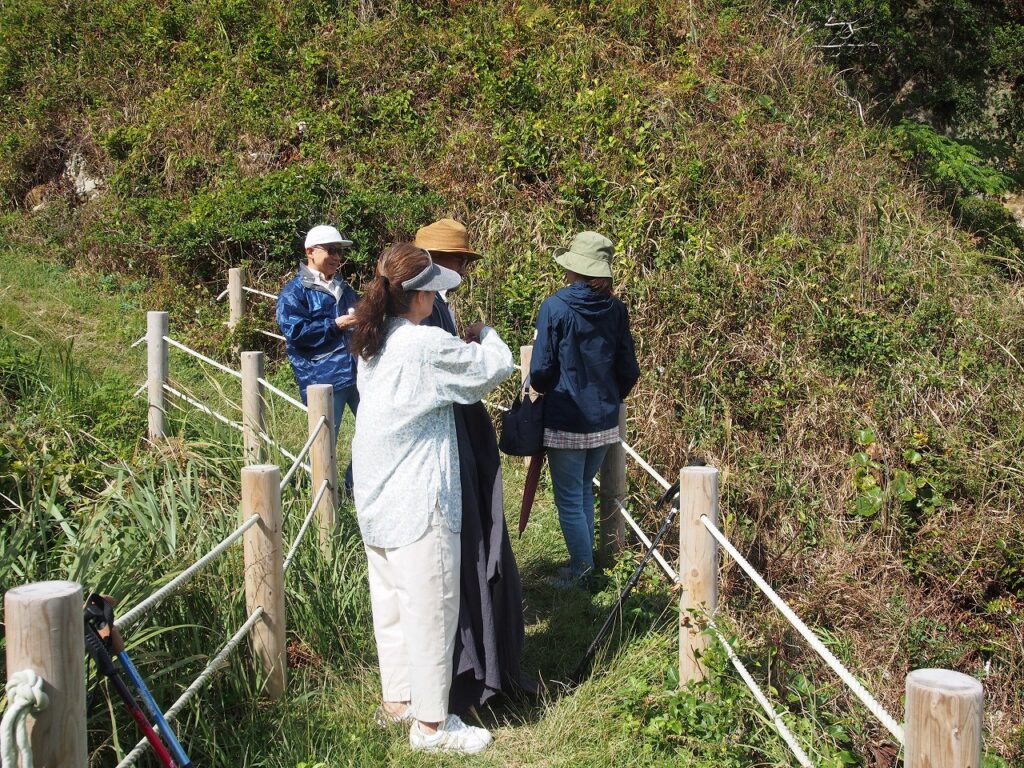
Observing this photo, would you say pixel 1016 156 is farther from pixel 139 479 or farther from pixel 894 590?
pixel 139 479

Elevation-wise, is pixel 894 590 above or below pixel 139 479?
below

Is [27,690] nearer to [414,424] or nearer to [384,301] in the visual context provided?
[414,424]

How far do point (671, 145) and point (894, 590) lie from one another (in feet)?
16.3

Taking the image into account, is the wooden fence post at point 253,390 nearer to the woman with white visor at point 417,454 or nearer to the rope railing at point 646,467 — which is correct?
the rope railing at point 646,467

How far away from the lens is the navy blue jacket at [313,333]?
533cm

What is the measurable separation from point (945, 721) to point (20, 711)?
178cm

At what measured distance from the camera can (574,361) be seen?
4.65 m

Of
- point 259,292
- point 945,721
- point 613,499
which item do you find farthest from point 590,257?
point 259,292

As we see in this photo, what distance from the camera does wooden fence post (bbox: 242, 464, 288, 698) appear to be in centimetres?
336

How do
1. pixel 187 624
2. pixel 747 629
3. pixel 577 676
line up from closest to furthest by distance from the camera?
pixel 187 624 < pixel 577 676 < pixel 747 629

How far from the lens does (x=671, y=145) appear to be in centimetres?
923

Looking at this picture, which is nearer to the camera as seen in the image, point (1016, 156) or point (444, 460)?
point (444, 460)

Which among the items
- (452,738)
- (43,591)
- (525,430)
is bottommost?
(452,738)

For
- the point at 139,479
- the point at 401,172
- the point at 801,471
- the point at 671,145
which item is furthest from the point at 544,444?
the point at 401,172
